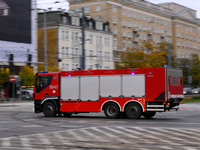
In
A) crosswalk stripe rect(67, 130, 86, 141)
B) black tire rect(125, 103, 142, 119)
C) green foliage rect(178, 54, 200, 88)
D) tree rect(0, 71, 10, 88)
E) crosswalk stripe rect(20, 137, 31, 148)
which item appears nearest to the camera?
crosswalk stripe rect(20, 137, 31, 148)

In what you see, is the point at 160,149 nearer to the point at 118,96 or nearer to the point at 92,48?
the point at 118,96

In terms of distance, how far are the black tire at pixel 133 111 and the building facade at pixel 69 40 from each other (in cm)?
4910

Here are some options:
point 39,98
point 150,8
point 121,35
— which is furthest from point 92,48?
point 39,98

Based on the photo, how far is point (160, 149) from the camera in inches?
392

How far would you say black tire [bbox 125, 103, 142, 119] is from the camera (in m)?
20.1

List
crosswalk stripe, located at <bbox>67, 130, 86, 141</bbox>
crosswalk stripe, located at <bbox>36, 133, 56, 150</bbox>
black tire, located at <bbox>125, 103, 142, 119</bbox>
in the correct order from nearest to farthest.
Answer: crosswalk stripe, located at <bbox>36, 133, 56, 150</bbox> < crosswalk stripe, located at <bbox>67, 130, 86, 141</bbox> < black tire, located at <bbox>125, 103, 142, 119</bbox>

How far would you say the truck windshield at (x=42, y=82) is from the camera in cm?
2302

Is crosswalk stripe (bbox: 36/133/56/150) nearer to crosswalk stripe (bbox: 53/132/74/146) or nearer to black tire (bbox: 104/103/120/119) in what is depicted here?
crosswalk stripe (bbox: 53/132/74/146)

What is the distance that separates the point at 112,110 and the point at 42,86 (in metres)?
4.67

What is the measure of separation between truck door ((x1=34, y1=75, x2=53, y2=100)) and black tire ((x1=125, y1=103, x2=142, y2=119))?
5084mm

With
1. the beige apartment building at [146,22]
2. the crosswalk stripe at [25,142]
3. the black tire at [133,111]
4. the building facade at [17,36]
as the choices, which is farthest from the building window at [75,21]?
the crosswalk stripe at [25,142]

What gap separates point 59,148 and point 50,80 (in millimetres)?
12962

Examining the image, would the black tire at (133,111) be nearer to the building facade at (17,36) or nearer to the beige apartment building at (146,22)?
the building facade at (17,36)

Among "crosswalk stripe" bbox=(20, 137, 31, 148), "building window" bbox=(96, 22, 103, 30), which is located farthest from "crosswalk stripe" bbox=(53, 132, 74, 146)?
"building window" bbox=(96, 22, 103, 30)
